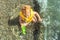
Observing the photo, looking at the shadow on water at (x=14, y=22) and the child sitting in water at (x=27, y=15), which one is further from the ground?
the child sitting in water at (x=27, y=15)

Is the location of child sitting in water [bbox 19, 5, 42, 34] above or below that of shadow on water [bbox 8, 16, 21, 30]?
above

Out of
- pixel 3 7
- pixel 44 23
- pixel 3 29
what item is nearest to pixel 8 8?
pixel 3 7

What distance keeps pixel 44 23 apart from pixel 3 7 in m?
0.27

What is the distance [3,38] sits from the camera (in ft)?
4.26

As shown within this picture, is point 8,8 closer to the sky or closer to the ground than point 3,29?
closer to the sky

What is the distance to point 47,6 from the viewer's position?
1328 mm

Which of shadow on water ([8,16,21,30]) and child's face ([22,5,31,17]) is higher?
child's face ([22,5,31,17])

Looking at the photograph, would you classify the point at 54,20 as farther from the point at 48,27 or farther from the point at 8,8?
the point at 8,8

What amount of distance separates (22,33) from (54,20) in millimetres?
216

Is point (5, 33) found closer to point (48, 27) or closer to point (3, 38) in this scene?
point (3, 38)

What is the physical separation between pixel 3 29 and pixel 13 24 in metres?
0.07

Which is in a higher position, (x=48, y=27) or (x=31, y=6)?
(x=31, y=6)

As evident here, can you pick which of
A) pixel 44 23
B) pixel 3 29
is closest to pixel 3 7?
pixel 3 29

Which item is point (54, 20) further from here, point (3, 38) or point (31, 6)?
point (3, 38)
